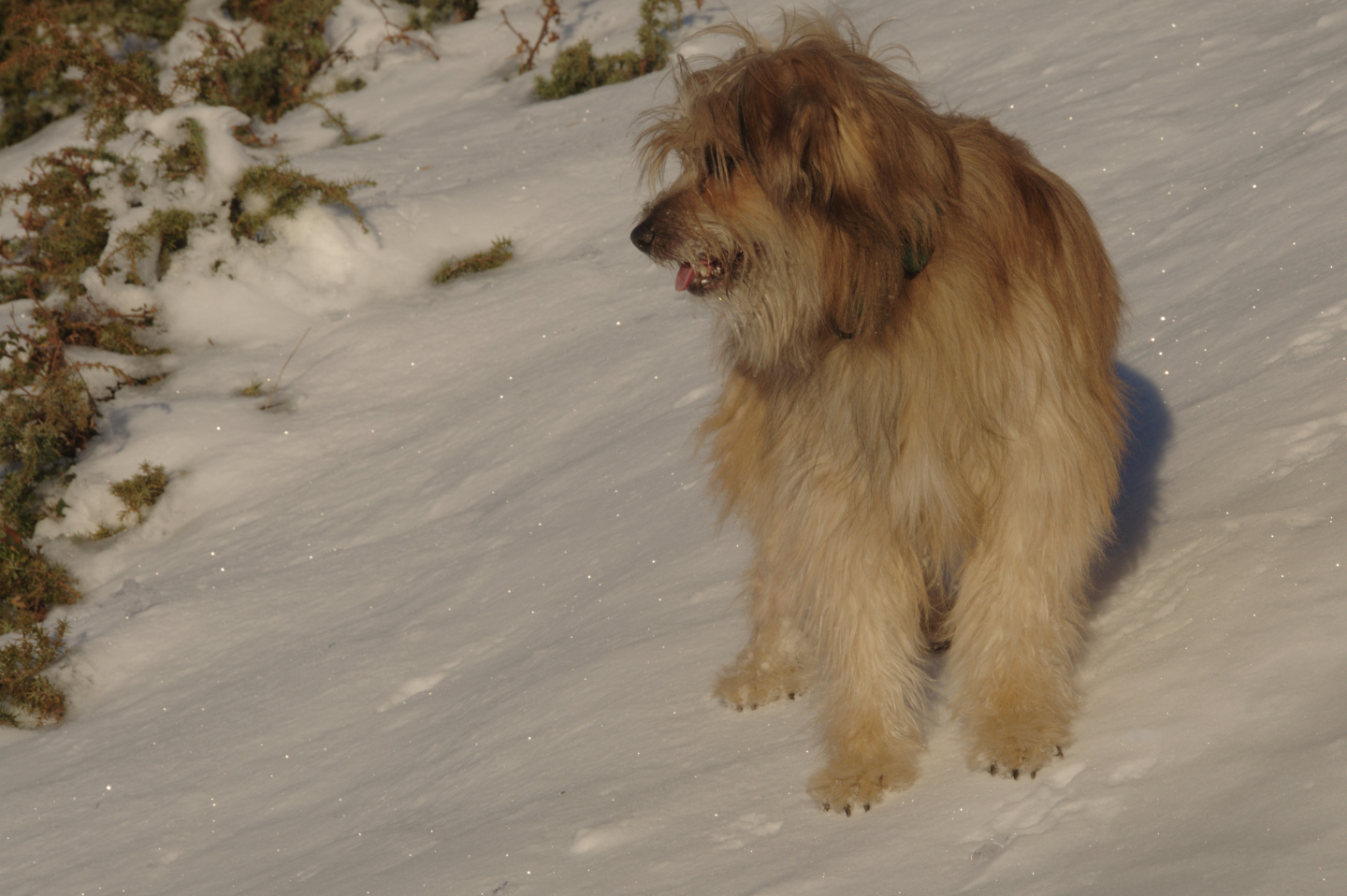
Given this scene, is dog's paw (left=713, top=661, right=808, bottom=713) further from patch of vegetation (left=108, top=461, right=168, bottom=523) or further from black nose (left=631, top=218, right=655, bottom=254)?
patch of vegetation (left=108, top=461, right=168, bottom=523)

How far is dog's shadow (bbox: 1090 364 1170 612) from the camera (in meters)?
3.56

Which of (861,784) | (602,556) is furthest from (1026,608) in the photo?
(602,556)

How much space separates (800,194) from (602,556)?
242 cm

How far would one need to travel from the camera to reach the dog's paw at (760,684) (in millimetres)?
3602

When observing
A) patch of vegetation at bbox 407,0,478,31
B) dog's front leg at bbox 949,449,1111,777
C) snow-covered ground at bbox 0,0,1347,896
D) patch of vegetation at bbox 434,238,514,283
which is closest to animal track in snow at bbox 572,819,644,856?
snow-covered ground at bbox 0,0,1347,896

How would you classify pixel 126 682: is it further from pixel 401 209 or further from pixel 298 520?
pixel 401 209

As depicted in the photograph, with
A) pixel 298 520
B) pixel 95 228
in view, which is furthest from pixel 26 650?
pixel 95 228

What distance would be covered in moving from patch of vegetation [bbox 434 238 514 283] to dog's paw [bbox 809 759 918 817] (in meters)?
4.96

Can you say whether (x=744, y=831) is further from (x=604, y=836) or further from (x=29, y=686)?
(x=29, y=686)

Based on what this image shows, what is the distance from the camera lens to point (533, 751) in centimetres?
372

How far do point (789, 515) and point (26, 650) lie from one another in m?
3.96

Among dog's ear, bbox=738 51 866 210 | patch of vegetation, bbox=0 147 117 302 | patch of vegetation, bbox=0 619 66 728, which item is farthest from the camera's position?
patch of vegetation, bbox=0 147 117 302

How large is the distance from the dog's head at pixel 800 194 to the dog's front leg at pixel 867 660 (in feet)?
1.90

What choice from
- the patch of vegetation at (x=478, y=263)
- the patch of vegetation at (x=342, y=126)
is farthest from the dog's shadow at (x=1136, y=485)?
the patch of vegetation at (x=342, y=126)
